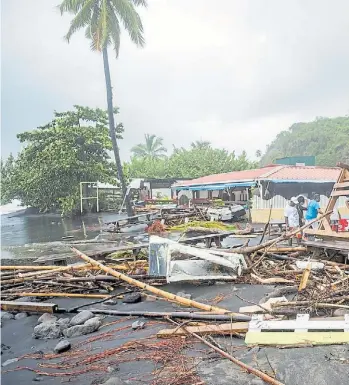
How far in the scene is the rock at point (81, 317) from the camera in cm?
623

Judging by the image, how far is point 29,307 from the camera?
23.1 feet

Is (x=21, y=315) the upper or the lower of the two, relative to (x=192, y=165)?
lower

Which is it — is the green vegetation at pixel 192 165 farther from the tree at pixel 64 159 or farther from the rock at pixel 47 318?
the rock at pixel 47 318

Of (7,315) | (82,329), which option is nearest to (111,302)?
(82,329)

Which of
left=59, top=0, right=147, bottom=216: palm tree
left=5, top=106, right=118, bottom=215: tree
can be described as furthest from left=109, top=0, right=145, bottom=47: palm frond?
left=5, top=106, right=118, bottom=215: tree

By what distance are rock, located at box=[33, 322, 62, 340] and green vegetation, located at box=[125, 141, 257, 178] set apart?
30.1 meters

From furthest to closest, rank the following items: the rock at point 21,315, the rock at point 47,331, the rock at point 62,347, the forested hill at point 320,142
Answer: the forested hill at point 320,142
the rock at point 21,315
the rock at point 47,331
the rock at point 62,347

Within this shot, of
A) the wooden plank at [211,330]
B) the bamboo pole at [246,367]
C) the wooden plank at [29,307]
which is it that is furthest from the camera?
the wooden plank at [29,307]

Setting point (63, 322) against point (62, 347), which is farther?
point (63, 322)

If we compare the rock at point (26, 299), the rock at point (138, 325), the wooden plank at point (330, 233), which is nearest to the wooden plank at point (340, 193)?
the wooden plank at point (330, 233)

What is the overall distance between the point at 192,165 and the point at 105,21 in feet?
61.8

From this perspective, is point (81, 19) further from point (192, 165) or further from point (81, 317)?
point (81, 317)

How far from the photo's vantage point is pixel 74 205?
89.2ft

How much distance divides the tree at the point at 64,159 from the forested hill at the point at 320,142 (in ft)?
86.0
